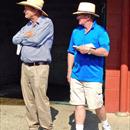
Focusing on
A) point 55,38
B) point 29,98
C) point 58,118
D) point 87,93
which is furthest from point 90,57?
point 55,38

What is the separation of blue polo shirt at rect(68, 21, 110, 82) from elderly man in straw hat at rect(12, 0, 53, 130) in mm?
401

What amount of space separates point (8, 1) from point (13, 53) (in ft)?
3.89

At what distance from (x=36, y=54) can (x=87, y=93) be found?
0.83 meters

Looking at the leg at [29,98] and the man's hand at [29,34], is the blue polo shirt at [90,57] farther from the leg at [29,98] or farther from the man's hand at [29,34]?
the leg at [29,98]

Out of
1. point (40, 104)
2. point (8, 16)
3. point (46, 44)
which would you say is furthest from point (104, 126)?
point (8, 16)

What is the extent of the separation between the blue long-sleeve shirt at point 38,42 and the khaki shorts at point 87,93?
528 mm

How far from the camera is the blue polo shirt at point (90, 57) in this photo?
19.6ft

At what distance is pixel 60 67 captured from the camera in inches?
419

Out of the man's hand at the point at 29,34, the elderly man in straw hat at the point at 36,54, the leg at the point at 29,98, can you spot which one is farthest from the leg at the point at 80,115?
the man's hand at the point at 29,34

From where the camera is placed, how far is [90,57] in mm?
6016

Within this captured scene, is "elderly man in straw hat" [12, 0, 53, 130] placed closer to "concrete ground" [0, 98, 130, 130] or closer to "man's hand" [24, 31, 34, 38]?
"man's hand" [24, 31, 34, 38]

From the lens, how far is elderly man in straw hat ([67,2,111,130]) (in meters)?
5.96

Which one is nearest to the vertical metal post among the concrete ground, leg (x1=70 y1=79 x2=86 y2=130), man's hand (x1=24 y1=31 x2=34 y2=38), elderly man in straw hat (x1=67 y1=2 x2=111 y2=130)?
the concrete ground

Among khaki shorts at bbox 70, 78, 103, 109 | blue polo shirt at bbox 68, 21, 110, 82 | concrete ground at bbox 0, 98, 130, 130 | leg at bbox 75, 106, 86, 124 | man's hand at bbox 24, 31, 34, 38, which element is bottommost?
concrete ground at bbox 0, 98, 130, 130
